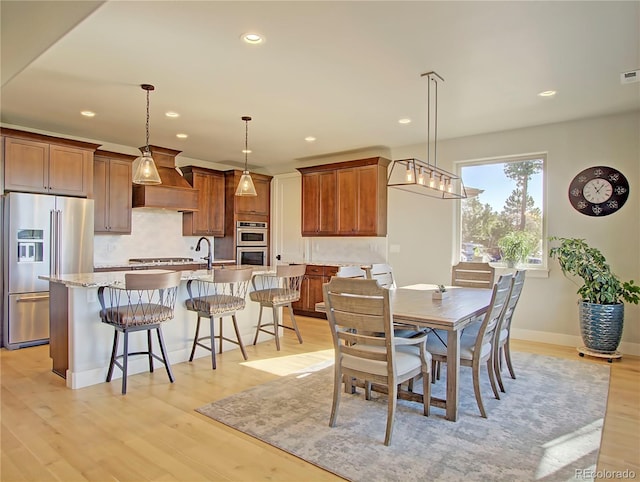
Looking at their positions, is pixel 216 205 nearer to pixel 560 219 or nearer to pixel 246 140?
pixel 246 140

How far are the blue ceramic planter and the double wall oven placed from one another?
511 cm

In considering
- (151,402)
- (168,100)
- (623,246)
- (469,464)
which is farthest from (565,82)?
(151,402)

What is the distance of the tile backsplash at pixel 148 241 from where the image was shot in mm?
5891

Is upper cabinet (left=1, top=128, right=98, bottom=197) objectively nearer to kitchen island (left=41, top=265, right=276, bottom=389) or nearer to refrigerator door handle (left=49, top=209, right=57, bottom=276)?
refrigerator door handle (left=49, top=209, right=57, bottom=276)

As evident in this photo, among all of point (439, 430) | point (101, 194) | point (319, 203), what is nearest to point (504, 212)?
point (319, 203)

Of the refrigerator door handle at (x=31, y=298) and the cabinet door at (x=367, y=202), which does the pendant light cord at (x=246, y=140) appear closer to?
the cabinet door at (x=367, y=202)

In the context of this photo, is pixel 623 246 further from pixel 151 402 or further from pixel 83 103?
pixel 83 103

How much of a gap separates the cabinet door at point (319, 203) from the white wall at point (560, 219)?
1438 millimetres

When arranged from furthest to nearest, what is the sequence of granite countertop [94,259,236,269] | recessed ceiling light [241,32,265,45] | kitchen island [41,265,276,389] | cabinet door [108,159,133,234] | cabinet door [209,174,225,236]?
cabinet door [209,174,225,236], cabinet door [108,159,133,234], granite countertop [94,259,236,269], kitchen island [41,265,276,389], recessed ceiling light [241,32,265,45]

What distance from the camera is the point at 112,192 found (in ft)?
18.6

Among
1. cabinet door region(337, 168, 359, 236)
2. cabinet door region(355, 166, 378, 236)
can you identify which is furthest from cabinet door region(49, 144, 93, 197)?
cabinet door region(355, 166, 378, 236)

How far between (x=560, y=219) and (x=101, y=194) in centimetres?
602

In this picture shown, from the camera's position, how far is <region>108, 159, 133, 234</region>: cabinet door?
565cm

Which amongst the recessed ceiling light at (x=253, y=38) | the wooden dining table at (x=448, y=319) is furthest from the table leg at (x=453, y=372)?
the recessed ceiling light at (x=253, y=38)
